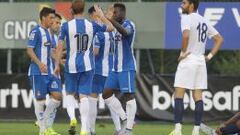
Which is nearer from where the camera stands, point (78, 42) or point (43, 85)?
point (78, 42)

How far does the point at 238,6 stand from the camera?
20719mm

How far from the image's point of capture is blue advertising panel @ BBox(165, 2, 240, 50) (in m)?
20.7

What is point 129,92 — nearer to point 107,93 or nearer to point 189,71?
point 107,93

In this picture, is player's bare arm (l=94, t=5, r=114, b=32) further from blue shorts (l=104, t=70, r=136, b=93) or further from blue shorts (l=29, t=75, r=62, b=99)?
blue shorts (l=29, t=75, r=62, b=99)

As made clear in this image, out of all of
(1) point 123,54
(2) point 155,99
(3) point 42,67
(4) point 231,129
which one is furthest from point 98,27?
(2) point 155,99

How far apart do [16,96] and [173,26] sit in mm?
4601

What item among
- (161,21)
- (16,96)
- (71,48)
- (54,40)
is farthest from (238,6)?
(71,48)

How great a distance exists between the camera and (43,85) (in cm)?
1355

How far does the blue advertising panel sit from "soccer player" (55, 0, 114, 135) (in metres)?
8.75

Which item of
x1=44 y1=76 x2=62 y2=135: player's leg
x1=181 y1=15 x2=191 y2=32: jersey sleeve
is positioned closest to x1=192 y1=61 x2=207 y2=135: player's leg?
x1=181 y1=15 x2=191 y2=32: jersey sleeve

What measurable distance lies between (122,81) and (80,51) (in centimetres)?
99

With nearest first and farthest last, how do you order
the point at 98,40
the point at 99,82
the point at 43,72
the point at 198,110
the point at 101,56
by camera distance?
the point at 198,110 < the point at 43,72 < the point at 98,40 < the point at 99,82 < the point at 101,56

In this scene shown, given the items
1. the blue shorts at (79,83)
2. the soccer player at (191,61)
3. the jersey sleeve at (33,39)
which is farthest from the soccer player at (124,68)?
the jersey sleeve at (33,39)

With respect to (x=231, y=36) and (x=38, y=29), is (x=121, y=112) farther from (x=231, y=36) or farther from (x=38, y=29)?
(x=231, y=36)
